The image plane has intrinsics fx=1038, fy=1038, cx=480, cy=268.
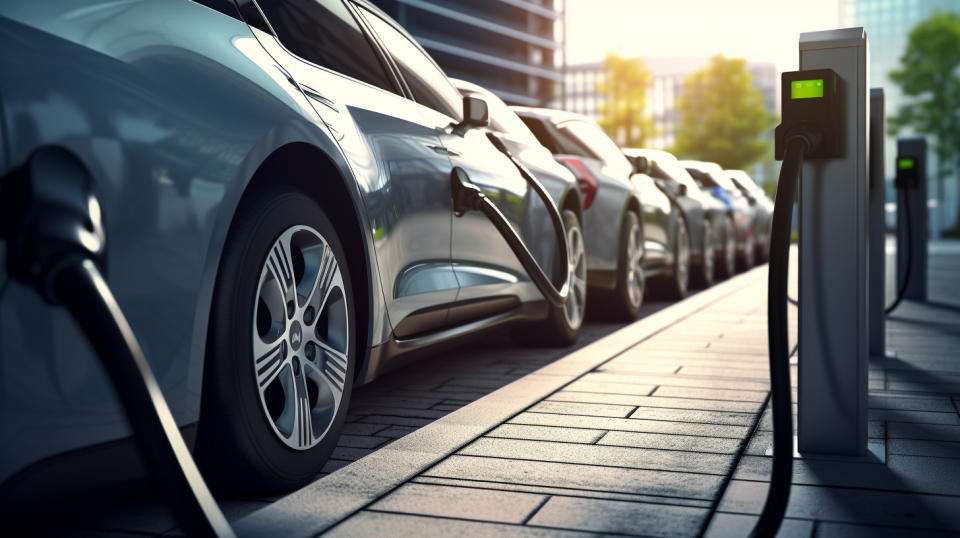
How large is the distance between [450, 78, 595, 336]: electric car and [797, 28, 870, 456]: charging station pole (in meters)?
2.03

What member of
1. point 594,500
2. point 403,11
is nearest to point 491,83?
point 403,11

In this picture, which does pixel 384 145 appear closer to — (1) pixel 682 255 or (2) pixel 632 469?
(2) pixel 632 469

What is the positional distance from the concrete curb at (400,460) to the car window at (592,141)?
2249mm

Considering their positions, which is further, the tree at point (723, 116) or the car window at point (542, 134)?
the tree at point (723, 116)

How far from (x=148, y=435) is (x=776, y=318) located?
150 centimetres

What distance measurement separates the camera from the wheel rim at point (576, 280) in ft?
19.2

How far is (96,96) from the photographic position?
2037 millimetres

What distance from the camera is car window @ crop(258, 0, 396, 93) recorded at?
10.4 feet

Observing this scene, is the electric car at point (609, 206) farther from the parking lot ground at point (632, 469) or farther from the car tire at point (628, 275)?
the parking lot ground at point (632, 469)

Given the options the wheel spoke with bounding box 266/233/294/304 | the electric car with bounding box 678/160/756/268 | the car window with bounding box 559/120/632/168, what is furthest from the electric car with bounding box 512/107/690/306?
the electric car with bounding box 678/160/756/268

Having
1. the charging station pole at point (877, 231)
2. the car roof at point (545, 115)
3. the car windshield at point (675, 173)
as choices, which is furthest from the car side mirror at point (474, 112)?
the car windshield at point (675, 173)

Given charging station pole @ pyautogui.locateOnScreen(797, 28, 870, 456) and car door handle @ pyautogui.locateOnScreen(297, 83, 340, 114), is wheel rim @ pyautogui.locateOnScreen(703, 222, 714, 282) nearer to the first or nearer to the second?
charging station pole @ pyautogui.locateOnScreen(797, 28, 870, 456)

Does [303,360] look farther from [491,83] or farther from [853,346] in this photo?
[491,83]

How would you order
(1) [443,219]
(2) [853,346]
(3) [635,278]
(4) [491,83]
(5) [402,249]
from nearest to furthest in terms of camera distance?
1. (2) [853,346]
2. (5) [402,249]
3. (1) [443,219]
4. (3) [635,278]
5. (4) [491,83]
